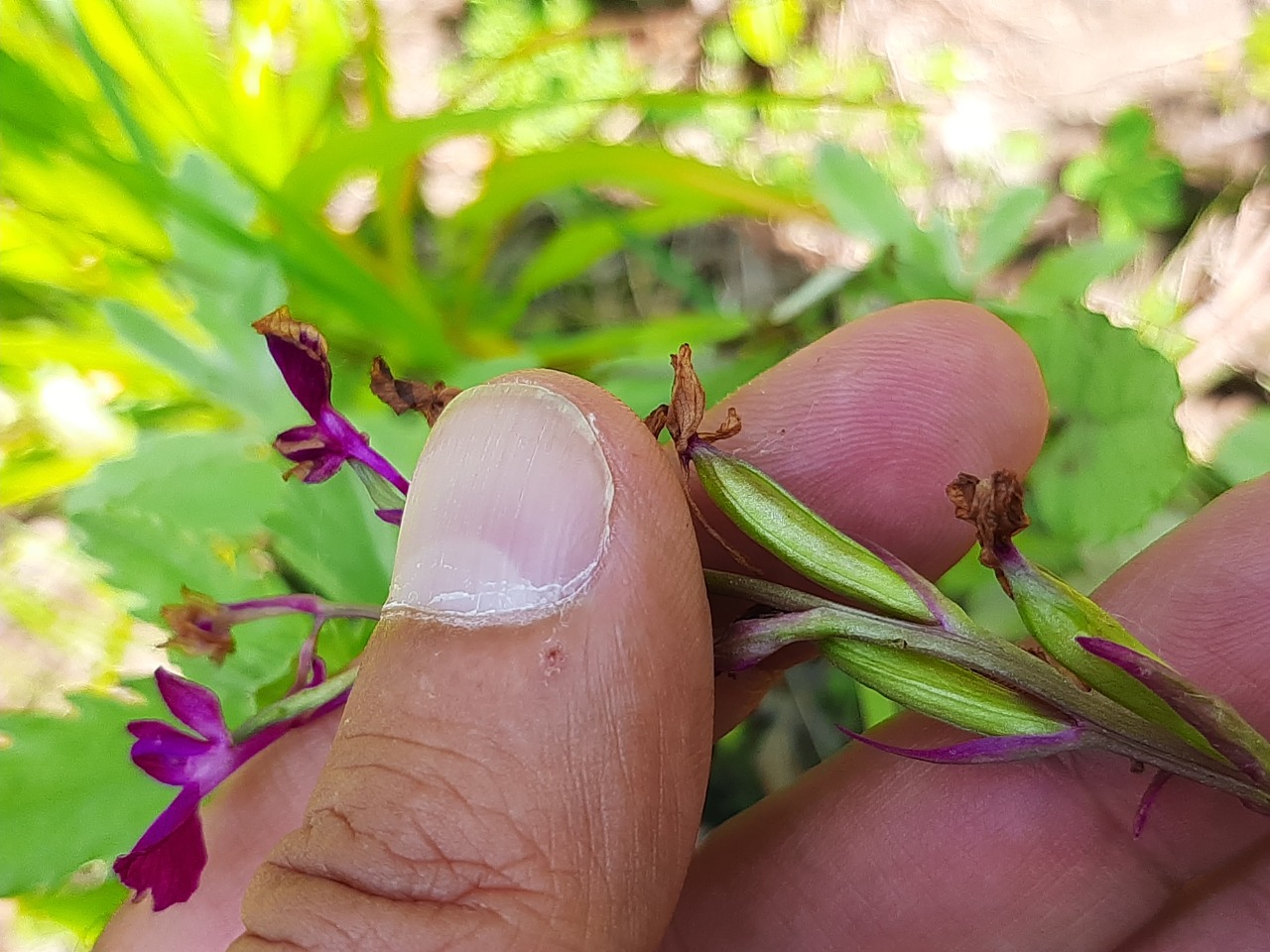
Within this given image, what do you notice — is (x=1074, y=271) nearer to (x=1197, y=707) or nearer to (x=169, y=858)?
(x=1197, y=707)

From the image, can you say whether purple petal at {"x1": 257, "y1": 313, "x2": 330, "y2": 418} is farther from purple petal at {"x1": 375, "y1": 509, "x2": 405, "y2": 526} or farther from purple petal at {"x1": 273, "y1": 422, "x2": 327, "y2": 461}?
purple petal at {"x1": 375, "y1": 509, "x2": 405, "y2": 526}

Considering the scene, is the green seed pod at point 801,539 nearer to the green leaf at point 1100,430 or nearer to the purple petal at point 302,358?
the purple petal at point 302,358

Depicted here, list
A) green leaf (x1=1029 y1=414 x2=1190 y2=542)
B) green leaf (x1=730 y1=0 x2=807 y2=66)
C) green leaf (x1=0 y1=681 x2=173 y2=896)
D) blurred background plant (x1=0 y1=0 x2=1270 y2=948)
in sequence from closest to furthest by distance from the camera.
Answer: green leaf (x1=0 y1=681 x2=173 y2=896)
green leaf (x1=1029 y1=414 x2=1190 y2=542)
blurred background plant (x1=0 y1=0 x2=1270 y2=948)
green leaf (x1=730 y1=0 x2=807 y2=66)

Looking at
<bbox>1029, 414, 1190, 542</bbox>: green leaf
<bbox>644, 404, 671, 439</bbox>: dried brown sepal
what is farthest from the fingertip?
<bbox>644, 404, 671, 439</bbox>: dried brown sepal

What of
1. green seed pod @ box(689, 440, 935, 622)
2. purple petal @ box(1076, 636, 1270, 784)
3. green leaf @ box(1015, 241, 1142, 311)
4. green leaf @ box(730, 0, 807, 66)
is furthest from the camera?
green leaf @ box(730, 0, 807, 66)

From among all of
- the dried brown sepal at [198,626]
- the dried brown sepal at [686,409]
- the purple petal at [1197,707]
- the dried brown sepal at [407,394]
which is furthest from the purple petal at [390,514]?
the purple petal at [1197,707]

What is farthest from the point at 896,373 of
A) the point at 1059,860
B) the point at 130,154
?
the point at 130,154
